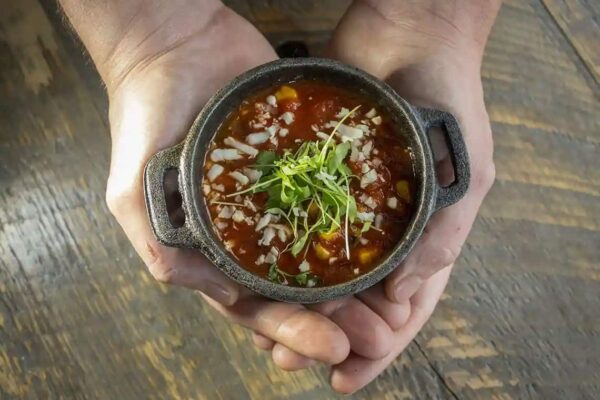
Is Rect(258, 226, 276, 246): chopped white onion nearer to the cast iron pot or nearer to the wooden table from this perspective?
the cast iron pot

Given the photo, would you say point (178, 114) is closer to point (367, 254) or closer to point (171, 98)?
point (171, 98)

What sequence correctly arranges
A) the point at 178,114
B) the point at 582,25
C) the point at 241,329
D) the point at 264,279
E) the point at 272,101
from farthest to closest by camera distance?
the point at 582,25
the point at 241,329
the point at 178,114
the point at 272,101
the point at 264,279

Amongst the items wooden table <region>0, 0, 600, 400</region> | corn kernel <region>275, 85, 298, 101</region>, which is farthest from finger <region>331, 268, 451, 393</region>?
corn kernel <region>275, 85, 298, 101</region>

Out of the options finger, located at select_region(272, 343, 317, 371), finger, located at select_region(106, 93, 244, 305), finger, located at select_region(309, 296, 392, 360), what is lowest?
finger, located at select_region(272, 343, 317, 371)

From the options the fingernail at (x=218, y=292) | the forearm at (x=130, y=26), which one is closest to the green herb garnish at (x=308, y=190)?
the fingernail at (x=218, y=292)

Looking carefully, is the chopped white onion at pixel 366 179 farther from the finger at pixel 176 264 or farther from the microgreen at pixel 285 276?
the finger at pixel 176 264

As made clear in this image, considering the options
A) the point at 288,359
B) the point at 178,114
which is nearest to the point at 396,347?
the point at 288,359

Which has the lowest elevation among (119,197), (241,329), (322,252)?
(241,329)
